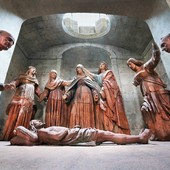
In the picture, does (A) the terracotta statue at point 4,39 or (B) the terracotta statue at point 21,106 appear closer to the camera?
(A) the terracotta statue at point 4,39

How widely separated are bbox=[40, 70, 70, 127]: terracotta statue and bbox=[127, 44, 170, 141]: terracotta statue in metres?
2.54

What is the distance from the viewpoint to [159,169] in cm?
83

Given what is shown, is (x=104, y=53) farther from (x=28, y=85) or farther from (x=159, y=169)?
(x=159, y=169)

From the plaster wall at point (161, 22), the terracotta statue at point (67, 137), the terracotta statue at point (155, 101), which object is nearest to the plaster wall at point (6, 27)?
the terracotta statue at point (67, 137)

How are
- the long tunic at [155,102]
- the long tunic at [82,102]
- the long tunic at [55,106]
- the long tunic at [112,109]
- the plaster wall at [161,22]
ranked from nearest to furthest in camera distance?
the plaster wall at [161,22] → the long tunic at [155,102] → the long tunic at [112,109] → the long tunic at [82,102] → the long tunic at [55,106]

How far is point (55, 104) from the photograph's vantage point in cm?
508

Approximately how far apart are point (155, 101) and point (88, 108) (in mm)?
1918

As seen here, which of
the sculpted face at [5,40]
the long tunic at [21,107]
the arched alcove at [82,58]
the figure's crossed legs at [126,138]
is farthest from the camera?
the arched alcove at [82,58]

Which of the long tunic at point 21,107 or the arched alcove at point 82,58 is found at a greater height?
the arched alcove at point 82,58

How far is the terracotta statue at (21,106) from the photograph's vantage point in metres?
4.14

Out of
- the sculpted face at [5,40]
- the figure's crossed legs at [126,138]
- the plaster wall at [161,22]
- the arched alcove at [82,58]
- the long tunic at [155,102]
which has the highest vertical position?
the arched alcove at [82,58]

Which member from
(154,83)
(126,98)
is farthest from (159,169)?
(126,98)

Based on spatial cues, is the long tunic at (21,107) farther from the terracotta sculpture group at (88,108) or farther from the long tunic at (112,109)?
the long tunic at (112,109)

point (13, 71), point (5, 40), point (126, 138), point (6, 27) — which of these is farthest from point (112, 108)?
point (13, 71)
